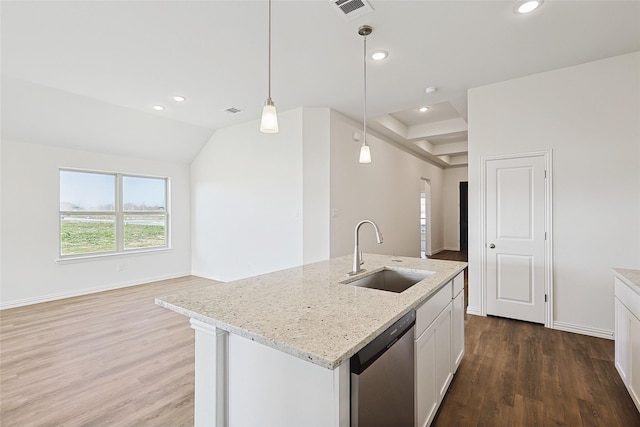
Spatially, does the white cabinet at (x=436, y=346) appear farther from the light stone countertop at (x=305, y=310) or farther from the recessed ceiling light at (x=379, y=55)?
the recessed ceiling light at (x=379, y=55)

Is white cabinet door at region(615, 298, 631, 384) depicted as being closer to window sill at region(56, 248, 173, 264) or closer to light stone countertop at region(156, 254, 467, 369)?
light stone countertop at region(156, 254, 467, 369)

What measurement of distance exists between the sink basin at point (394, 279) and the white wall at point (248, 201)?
2230 mm

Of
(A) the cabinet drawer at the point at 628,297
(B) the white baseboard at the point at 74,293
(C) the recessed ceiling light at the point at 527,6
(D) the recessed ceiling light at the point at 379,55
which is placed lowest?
(B) the white baseboard at the point at 74,293

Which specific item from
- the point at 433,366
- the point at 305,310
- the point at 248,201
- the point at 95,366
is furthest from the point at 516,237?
the point at 95,366

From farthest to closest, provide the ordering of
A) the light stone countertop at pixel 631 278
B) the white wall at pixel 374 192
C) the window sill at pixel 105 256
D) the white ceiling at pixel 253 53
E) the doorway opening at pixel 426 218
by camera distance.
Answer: the doorway opening at pixel 426 218 → the window sill at pixel 105 256 → the white wall at pixel 374 192 → the white ceiling at pixel 253 53 → the light stone countertop at pixel 631 278

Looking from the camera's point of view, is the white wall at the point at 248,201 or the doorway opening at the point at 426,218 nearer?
the white wall at the point at 248,201

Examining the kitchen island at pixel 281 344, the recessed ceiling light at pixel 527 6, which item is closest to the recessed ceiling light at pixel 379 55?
the recessed ceiling light at pixel 527 6

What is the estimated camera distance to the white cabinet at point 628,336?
5.99 feet

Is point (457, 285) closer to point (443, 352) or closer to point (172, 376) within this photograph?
point (443, 352)

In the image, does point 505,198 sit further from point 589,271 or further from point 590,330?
point 590,330

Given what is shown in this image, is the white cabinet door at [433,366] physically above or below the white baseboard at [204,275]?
above

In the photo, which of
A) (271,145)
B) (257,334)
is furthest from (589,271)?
(271,145)

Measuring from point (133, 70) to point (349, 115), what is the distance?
2916 millimetres

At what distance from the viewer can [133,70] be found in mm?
3281
